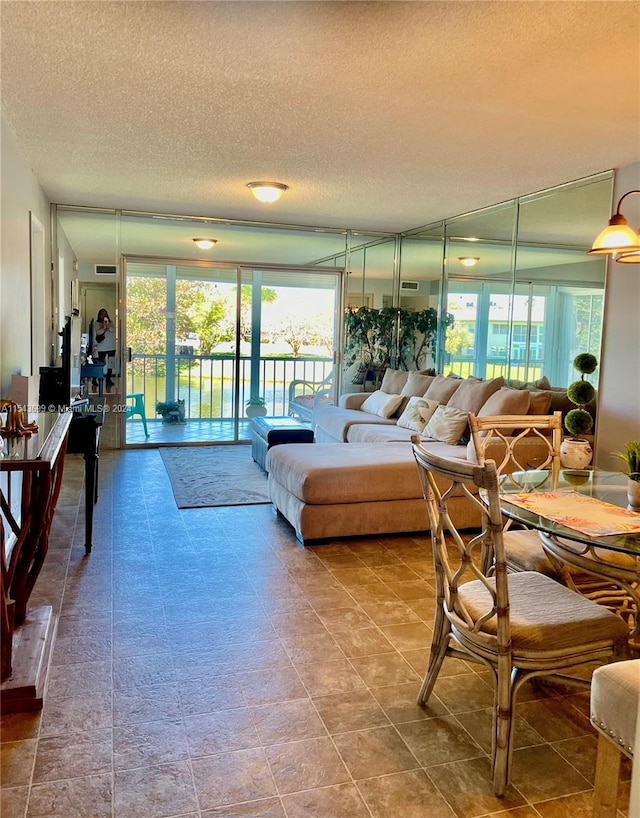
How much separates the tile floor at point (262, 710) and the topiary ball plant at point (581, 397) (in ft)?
4.84

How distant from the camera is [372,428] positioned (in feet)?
18.0

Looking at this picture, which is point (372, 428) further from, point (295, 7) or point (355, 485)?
point (295, 7)

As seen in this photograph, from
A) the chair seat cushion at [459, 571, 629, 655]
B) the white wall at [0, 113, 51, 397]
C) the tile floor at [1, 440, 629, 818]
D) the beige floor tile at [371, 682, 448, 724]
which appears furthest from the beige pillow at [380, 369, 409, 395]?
the chair seat cushion at [459, 571, 629, 655]

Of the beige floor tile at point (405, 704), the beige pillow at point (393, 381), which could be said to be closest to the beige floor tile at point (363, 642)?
the beige floor tile at point (405, 704)

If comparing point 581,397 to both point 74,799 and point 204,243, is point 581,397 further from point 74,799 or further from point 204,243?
point 204,243

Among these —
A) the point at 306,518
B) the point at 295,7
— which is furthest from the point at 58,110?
the point at 306,518

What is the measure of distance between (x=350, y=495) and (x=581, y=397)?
5.68 ft

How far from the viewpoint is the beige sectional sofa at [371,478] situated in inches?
146

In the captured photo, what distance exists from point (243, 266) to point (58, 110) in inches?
149

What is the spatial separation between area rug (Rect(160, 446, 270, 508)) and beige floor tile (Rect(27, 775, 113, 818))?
276cm

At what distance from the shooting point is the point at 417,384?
5980 mm

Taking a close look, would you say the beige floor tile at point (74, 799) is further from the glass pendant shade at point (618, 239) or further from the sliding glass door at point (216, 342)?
the sliding glass door at point (216, 342)

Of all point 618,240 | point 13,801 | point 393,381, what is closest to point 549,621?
point 13,801

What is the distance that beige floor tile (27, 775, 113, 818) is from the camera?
1.60 meters
